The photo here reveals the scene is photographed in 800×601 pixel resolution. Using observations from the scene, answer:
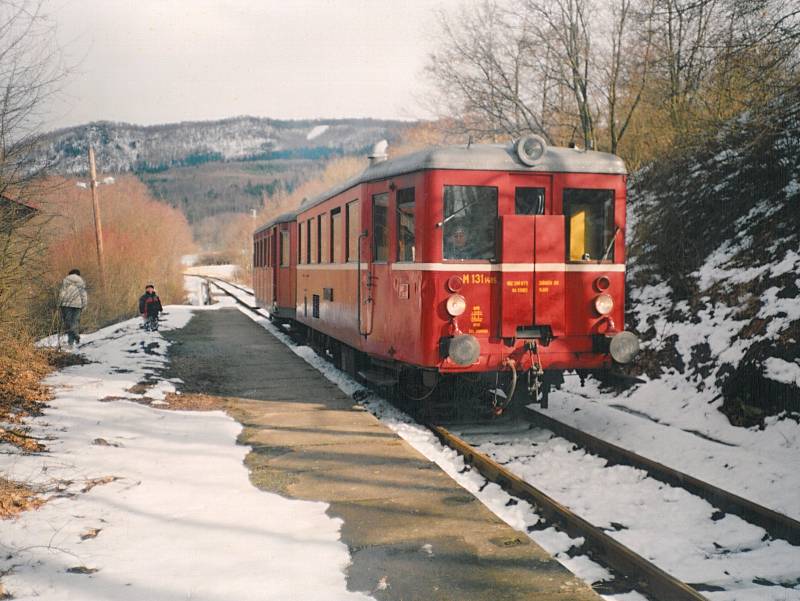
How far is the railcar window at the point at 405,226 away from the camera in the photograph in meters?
8.20

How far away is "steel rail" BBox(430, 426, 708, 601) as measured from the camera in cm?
403

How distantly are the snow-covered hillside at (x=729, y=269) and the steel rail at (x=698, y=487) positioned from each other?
1813 mm

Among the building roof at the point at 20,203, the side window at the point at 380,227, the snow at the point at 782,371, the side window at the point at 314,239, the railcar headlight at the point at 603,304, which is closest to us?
the snow at the point at 782,371

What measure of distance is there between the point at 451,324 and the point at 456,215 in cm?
118

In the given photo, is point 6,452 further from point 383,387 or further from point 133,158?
point 133,158

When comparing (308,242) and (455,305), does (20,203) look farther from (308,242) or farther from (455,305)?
(308,242)

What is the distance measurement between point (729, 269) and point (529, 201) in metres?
4.34

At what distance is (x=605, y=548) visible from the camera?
15.6 ft

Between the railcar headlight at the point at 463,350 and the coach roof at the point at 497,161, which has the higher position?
the coach roof at the point at 497,161

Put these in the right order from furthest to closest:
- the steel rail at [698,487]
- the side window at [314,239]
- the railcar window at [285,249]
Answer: the railcar window at [285,249] → the side window at [314,239] → the steel rail at [698,487]

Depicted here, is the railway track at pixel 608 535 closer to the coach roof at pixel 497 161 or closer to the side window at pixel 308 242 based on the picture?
the coach roof at pixel 497 161

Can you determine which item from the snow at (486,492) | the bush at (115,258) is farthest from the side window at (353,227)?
the bush at (115,258)

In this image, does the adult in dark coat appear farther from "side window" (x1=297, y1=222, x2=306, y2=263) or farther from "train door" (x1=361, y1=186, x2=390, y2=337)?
"train door" (x1=361, y1=186, x2=390, y2=337)

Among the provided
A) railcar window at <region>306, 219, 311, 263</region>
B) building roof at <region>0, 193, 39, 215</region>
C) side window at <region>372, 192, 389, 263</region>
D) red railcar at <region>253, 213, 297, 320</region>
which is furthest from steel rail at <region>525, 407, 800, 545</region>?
red railcar at <region>253, 213, 297, 320</region>
